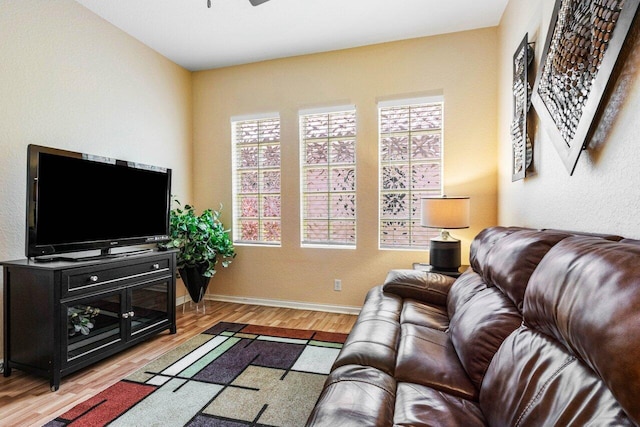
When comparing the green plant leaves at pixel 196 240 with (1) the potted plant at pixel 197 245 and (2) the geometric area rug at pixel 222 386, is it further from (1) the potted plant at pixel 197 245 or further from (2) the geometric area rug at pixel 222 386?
(2) the geometric area rug at pixel 222 386

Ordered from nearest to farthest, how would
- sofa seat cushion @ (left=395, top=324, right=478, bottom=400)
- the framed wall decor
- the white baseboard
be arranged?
the framed wall decor → sofa seat cushion @ (left=395, top=324, right=478, bottom=400) → the white baseboard

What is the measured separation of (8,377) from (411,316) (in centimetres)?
276

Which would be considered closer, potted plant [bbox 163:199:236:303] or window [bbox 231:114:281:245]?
potted plant [bbox 163:199:236:303]

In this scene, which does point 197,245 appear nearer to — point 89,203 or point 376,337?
point 89,203

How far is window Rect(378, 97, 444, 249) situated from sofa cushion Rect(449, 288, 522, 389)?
1.88 meters

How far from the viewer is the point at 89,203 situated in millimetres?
2477

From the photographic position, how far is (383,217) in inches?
139

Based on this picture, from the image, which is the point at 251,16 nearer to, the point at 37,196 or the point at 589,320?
the point at 37,196

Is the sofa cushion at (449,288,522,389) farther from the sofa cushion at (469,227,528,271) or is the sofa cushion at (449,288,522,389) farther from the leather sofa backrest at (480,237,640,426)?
the sofa cushion at (469,227,528,271)

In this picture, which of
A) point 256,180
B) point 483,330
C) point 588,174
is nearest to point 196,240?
point 256,180

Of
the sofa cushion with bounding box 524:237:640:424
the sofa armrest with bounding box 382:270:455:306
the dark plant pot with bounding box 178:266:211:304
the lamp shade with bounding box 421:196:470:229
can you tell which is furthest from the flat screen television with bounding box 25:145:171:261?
the sofa cushion with bounding box 524:237:640:424

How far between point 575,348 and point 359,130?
9.83ft

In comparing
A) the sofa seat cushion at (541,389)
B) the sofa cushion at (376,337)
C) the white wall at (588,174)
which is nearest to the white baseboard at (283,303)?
the sofa cushion at (376,337)

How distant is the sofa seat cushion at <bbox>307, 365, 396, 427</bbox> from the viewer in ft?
3.32
